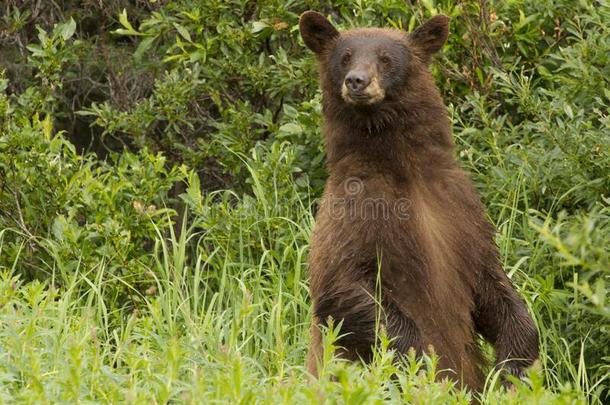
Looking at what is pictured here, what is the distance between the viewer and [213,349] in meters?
5.27

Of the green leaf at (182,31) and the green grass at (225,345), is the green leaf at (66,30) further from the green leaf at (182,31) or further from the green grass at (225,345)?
the green grass at (225,345)

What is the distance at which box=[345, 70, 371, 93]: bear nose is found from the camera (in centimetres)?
554

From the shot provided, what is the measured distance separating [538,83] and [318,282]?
2.83m

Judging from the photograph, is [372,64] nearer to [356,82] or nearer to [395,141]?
[356,82]

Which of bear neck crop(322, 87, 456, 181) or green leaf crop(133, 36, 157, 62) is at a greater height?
bear neck crop(322, 87, 456, 181)

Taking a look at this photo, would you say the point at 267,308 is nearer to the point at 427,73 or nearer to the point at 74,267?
the point at 74,267

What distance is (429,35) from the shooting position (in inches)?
237

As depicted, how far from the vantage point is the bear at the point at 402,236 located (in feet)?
17.4

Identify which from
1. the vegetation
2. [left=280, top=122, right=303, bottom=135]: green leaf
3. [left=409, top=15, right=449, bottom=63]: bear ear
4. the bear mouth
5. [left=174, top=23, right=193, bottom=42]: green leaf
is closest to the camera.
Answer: the bear mouth

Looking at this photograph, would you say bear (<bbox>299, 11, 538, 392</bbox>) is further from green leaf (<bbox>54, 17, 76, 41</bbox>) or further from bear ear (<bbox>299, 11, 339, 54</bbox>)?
green leaf (<bbox>54, 17, 76, 41</bbox>)

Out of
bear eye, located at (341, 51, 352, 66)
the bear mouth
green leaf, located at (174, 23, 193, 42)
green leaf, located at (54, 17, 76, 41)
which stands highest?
bear eye, located at (341, 51, 352, 66)

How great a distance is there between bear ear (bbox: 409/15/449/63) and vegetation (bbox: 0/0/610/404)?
0.96 m

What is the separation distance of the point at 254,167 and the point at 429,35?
1612mm

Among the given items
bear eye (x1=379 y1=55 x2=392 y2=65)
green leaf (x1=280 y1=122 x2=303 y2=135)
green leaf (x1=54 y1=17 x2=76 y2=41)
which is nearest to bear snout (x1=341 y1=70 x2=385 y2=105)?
bear eye (x1=379 y1=55 x2=392 y2=65)
